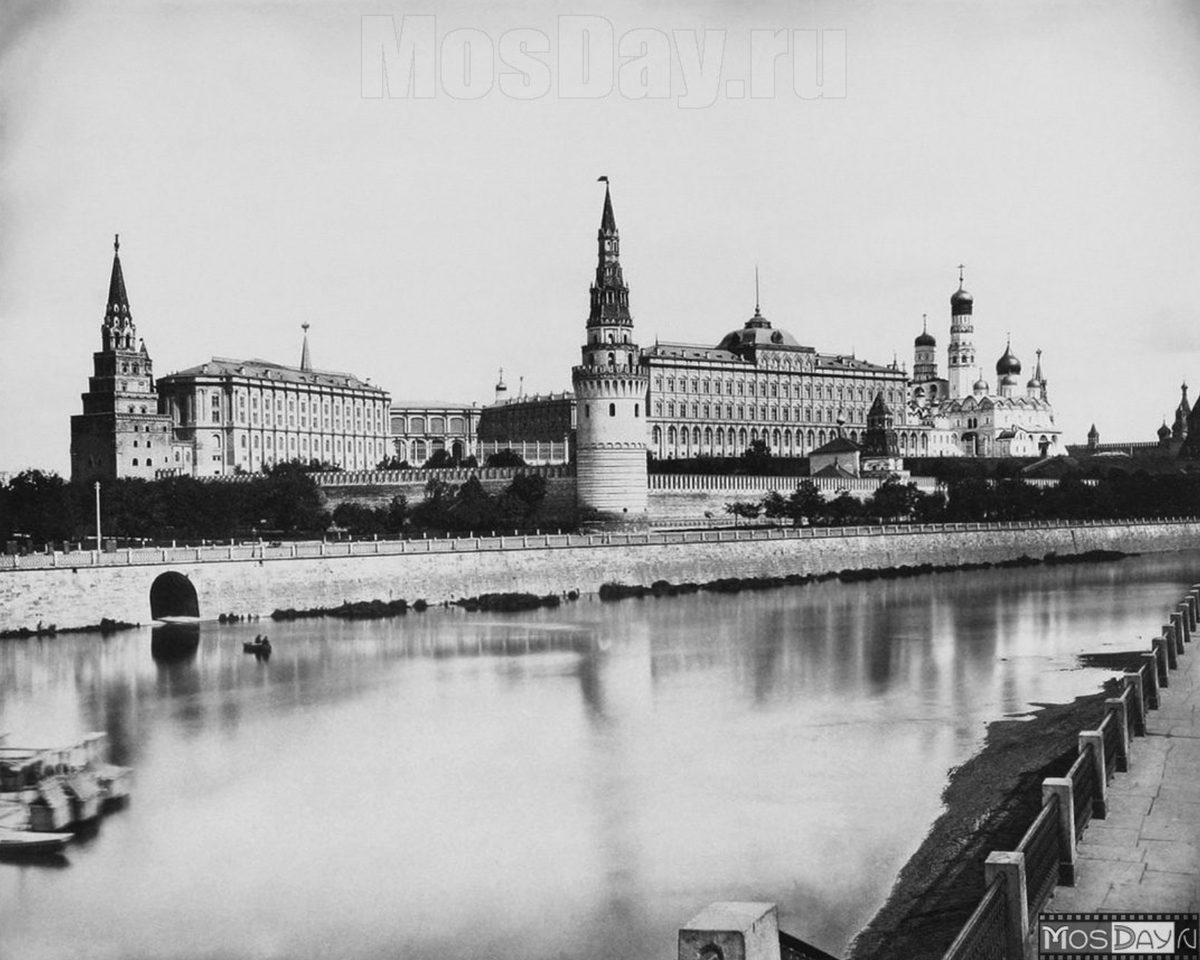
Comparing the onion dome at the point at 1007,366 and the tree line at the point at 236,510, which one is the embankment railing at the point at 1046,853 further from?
the onion dome at the point at 1007,366

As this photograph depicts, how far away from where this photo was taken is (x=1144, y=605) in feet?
105

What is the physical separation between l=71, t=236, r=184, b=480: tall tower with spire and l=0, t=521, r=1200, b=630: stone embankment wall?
32798mm

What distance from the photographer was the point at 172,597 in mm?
30719

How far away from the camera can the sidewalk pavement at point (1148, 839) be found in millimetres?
6980

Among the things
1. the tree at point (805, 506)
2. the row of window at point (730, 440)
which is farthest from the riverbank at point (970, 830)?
the row of window at point (730, 440)

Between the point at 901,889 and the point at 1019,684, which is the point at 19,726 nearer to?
the point at 901,889

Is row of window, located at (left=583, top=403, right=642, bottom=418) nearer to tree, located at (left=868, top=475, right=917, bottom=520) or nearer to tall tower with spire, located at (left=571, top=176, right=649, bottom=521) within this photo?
tall tower with spire, located at (left=571, top=176, right=649, bottom=521)

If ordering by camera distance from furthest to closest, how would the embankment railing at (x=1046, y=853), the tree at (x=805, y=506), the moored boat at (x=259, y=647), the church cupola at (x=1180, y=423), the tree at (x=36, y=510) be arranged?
the church cupola at (x=1180, y=423) < the tree at (x=805, y=506) < the tree at (x=36, y=510) < the moored boat at (x=259, y=647) < the embankment railing at (x=1046, y=853)

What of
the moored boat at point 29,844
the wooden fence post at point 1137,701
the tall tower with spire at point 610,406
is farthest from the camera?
the tall tower with spire at point 610,406

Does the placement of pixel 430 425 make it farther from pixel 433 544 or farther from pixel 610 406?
pixel 433 544

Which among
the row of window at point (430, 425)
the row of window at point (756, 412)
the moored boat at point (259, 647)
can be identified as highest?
the row of window at point (430, 425)

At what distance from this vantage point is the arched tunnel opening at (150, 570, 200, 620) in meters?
29.7

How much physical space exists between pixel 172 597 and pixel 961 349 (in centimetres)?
7948

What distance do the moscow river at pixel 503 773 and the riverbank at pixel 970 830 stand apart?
28 cm
